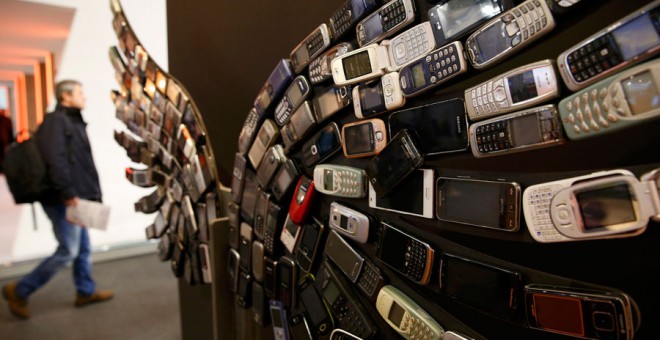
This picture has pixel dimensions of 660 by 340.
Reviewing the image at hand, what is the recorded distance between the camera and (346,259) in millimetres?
711

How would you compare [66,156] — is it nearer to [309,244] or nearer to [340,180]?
[309,244]

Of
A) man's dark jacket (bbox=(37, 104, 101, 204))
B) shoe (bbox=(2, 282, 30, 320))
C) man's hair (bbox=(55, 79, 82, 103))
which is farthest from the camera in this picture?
shoe (bbox=(2, 282, 30, 320))

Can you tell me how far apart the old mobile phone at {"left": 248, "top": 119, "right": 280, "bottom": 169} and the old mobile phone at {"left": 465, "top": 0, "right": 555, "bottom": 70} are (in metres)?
0.49

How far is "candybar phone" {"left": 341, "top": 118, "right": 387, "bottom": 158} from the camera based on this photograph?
63 cm

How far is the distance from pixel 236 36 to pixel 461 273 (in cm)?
84

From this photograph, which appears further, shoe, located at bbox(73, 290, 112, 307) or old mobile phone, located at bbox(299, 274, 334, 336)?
shoe, located at bbox(73, 290, 112, 307)

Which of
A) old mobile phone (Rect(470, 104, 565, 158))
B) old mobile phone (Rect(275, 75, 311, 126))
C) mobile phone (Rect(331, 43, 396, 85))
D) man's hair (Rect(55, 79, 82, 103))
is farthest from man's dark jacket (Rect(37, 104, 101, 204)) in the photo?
old mobile phone (Rect(470, 104, 565, 158))

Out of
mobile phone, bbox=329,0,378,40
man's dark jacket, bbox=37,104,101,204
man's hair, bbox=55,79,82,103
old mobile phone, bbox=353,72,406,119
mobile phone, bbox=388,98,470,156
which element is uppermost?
man's hair, bbox=55,79,82,103

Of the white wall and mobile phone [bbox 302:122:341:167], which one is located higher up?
the white wall

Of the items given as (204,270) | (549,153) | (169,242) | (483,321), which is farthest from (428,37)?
(169,242)

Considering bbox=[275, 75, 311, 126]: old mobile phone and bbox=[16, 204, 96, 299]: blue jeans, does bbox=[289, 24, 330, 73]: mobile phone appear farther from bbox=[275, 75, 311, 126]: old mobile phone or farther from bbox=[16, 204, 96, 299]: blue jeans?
bbox=[16, 204, 96, 299]: blue jeans

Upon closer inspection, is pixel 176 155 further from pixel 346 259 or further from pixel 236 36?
pixel 346 259

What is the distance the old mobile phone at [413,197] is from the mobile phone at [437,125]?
0.11 ft

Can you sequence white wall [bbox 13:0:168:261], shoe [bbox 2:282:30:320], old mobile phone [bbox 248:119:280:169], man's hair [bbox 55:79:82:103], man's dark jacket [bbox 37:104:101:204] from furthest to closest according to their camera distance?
white wall [bbox 13:0:168:261], shoe [bbox 2:282:30:320], man's hair [bbox 55:79:82:103], man's dark jacket [bbox 37:104:101:204], old mobile phone [bbox 248:119:280:169]
